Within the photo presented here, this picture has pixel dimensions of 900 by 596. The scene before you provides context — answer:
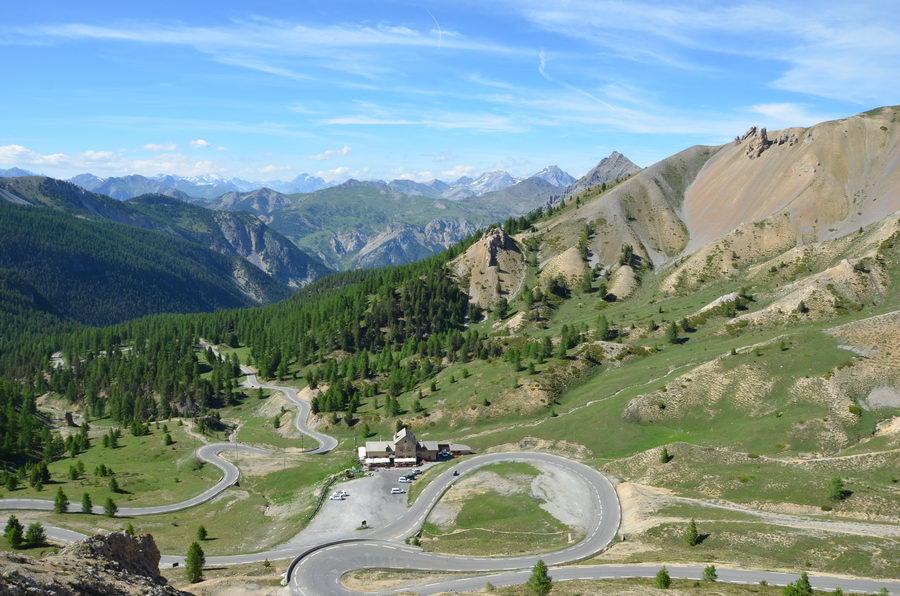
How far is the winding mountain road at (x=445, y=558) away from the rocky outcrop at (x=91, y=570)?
61.9ft

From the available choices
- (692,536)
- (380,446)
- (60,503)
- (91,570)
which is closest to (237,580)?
(91,570)

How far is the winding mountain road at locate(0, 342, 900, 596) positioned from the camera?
63.1 metres

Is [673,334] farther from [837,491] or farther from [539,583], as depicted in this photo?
[539,583]

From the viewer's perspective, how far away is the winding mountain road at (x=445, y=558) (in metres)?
63.1

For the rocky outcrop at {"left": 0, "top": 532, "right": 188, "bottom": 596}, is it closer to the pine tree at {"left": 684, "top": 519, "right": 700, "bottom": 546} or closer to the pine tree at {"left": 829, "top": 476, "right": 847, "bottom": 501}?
the pine tree at {"left": 684, "top": 519, "right": 700, "bottom": 546}


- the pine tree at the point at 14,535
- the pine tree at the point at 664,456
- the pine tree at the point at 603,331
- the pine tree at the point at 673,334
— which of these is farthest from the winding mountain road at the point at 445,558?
the pine tree at the point at 673,334

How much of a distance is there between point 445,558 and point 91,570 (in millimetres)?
43631

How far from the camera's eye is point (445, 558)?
74.7m

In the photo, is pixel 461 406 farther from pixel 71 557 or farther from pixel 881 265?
pixel 881 265

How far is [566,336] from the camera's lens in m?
175

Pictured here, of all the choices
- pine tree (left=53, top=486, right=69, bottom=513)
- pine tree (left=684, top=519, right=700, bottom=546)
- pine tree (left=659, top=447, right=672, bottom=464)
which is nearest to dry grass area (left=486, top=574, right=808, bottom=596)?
pine tree (left=684, top=519, right=700, bottom=546)

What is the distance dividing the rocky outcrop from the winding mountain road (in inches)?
742

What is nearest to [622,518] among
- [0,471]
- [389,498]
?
[389,498]

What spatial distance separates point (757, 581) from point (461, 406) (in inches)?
3866
